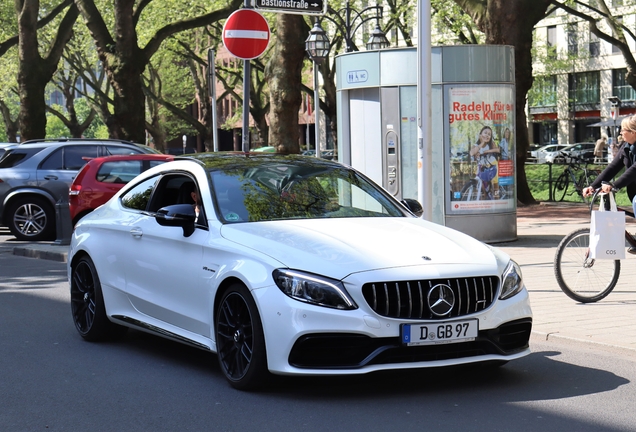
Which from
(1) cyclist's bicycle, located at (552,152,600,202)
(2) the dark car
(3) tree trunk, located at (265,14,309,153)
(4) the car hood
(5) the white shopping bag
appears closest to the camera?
(4) the car hood

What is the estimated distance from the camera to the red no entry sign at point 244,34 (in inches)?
457

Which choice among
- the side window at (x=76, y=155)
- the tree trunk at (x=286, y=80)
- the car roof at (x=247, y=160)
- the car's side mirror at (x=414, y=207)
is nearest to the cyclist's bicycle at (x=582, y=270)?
the car's side mirror at (x=414, y=207)

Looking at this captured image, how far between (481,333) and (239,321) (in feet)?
4.73

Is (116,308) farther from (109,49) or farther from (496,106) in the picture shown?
(109,49)

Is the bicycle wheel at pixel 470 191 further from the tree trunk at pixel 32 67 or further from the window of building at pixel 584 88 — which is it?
the window of building at pixel 584 88

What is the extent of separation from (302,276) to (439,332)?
84 cm

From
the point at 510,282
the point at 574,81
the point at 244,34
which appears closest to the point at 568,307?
the point at 510,282

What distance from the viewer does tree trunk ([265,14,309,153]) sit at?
802 inches

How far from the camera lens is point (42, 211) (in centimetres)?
1911

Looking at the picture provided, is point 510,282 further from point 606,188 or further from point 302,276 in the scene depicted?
point 606,188

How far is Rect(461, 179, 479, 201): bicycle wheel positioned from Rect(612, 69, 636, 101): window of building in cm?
5874

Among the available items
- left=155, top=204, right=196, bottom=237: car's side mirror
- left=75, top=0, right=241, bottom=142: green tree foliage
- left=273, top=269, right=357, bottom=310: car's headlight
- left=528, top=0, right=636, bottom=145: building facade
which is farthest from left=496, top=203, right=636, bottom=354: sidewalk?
left=528, top=0, right=636, bottom=145: building facade

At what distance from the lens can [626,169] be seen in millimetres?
9648

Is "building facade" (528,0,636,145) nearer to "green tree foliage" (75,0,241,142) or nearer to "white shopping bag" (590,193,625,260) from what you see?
"green tree foliage" (75,0,241,142)
